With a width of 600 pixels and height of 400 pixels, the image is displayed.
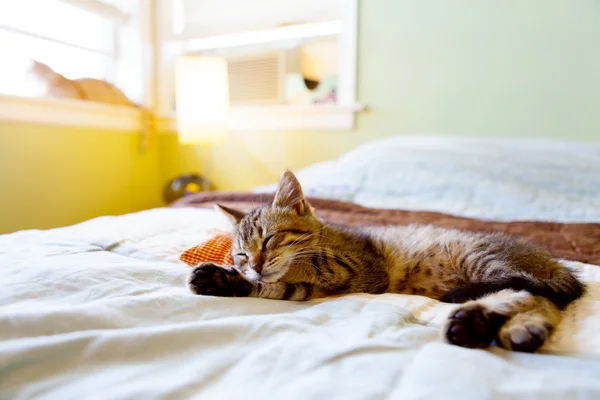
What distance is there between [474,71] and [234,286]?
205 cm

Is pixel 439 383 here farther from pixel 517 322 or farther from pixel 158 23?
pixel 158 23

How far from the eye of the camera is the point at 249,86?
9.64 ft

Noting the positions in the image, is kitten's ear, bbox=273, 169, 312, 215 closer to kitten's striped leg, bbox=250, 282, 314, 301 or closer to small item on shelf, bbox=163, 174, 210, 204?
kitten's striped leg, bbox=250, 282, 314, 301

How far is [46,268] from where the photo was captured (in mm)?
838

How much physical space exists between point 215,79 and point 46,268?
1846mm

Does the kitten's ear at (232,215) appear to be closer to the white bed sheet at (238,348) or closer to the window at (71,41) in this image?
the white bed sheet at (238,348)

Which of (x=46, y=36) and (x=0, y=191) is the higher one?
(x=46, y=36)

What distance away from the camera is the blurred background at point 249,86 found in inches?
85.3

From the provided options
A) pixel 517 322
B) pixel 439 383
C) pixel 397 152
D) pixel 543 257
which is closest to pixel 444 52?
pixel 397 152

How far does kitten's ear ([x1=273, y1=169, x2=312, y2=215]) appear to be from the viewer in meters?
1.09

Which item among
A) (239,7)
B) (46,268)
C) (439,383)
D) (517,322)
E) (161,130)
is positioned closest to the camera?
(439,383)

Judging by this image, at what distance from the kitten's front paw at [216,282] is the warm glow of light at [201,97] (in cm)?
176

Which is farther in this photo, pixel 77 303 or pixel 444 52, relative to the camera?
pixel 444 52

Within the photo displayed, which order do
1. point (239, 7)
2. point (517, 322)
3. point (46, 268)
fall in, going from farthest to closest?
point (239, 7), point (46, 268), point (517, 322)
